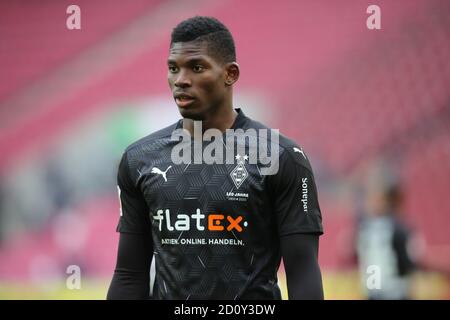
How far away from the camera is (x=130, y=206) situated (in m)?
3.81

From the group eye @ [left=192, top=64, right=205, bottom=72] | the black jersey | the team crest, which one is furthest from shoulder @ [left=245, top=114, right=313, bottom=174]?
eye @ [left=192, top=64, right=205, bottom=72]

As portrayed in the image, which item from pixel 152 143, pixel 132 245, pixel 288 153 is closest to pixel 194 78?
pixel 152 143

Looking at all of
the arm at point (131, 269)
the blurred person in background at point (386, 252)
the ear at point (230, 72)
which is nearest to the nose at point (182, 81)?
the ear at point (230, 72)

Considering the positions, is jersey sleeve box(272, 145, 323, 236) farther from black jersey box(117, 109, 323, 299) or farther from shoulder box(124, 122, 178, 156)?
shoulder box(124, 122, 178, 156)

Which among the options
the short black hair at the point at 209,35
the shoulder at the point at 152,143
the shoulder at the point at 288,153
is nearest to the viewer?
the shoulder at the point at 288,153

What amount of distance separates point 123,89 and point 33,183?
1.70 metres

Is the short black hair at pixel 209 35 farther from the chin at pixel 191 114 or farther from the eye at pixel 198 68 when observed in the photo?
the chin at pixel 191 114

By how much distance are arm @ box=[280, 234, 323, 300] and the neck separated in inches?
23.6

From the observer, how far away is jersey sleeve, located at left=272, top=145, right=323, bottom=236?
353 centimetres

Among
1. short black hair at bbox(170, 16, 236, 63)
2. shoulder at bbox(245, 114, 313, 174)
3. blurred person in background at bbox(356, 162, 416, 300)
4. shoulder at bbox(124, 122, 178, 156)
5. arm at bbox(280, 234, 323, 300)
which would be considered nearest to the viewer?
arm at bbox(280, 234, 323, 300)

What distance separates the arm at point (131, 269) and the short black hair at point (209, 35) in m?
0.87

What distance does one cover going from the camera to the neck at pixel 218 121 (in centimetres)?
378

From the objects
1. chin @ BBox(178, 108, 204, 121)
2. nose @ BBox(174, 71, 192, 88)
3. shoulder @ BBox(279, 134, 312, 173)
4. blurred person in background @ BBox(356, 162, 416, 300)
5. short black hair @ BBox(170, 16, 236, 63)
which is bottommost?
blurred person in background @ BBox(356, 162, 416, 300)

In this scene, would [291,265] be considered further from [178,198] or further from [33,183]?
[33,183]
